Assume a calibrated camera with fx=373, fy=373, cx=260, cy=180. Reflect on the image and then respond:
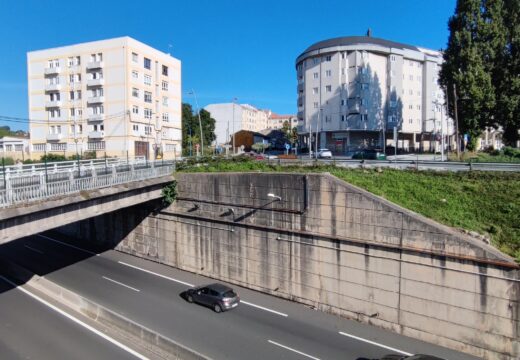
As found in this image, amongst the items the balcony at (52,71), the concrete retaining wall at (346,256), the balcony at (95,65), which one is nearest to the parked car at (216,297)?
the concrete retaining wall at (346,256)

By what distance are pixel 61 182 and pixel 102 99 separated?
40786mm

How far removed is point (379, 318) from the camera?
16656 mm

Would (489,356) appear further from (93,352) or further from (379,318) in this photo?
(93,352)

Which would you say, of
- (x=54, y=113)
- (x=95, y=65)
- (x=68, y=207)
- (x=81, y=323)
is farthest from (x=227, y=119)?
(x=81, y=323)

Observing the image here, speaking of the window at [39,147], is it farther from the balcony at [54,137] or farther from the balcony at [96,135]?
the balcony at [96,135]

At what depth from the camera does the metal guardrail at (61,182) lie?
1476 cm

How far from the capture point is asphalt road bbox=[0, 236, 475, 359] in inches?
586

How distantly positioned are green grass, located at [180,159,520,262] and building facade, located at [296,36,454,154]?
148 ft

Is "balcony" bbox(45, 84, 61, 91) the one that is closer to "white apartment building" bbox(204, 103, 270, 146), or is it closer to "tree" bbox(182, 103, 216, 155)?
"tree" bbox(182, 103, 216, 155)

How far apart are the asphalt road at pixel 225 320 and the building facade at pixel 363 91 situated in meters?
47.3

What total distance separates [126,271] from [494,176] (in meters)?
22.6

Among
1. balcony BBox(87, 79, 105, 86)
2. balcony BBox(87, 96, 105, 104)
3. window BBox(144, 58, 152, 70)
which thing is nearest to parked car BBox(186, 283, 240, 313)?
balcony BBox(87, 96, 105, 104)

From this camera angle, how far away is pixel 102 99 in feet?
176

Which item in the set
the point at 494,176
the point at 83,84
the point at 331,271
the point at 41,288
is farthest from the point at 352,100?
the point at 41,288
